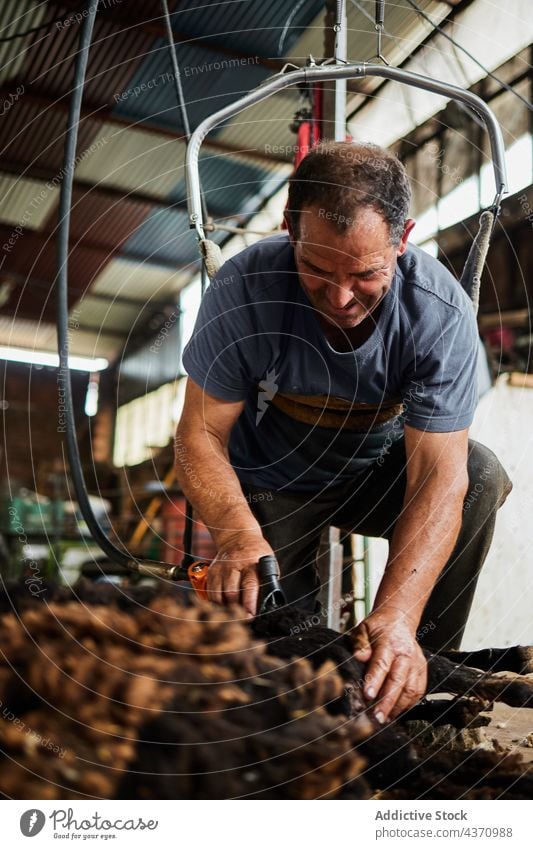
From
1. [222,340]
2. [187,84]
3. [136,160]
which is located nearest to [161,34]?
[187,84]

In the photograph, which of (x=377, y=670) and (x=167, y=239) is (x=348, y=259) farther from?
(x=167, y=239)

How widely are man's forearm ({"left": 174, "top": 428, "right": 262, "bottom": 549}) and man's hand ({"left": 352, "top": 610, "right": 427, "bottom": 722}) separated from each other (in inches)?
8.6

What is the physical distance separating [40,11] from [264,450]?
→ 93 centimetres

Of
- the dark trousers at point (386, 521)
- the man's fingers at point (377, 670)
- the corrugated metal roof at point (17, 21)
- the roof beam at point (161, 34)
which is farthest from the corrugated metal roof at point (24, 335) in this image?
the man's fingers at point (377, 670)

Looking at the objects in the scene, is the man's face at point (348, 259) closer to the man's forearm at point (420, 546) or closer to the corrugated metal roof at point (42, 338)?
the man's forearm at point (420, 546)

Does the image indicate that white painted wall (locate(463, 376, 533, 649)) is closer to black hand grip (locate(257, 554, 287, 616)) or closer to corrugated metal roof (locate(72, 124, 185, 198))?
black hand grip (locate(257, 554, 287, 616))

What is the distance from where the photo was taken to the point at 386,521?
3.88 ft

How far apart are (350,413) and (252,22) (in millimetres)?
956

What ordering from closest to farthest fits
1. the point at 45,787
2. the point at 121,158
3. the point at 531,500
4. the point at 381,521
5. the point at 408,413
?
the point at 45,787, the point at 408,413, the point at 381,521, the point at 531,500, the point at 121,158

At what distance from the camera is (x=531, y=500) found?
1.39 metres

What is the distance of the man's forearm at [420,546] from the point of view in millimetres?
810

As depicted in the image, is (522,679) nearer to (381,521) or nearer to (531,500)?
(381,521)
